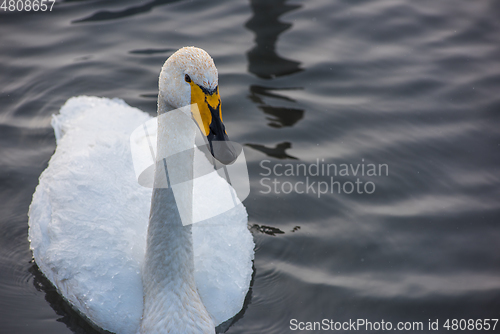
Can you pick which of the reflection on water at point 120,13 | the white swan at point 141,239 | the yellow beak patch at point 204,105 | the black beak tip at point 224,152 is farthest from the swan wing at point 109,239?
the reflection on water at point 120,13

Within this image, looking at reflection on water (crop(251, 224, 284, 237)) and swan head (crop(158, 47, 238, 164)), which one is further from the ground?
swan head (crop(158, 47, 238, 164))

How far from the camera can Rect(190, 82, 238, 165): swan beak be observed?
3.87 meters

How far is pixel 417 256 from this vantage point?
6008 millimetres

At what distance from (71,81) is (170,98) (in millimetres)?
5517

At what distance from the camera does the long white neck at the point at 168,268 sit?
4.28 metres

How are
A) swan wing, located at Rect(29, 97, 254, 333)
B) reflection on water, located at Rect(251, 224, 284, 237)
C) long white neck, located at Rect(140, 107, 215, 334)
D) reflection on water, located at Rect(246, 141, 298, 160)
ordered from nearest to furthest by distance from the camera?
long white neck, located at Rect(140, 107, 215, 334), swan wing, located at Rect(29, 97, 254, 333), reflection on water, located at Rect(251, 224, 284, 237), reflection on water, located at Rect(246, 141, 298, 160)

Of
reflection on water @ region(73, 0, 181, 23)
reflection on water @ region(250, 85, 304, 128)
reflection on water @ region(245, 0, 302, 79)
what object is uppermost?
reflection on water @ region(73, 0, 181, 23)

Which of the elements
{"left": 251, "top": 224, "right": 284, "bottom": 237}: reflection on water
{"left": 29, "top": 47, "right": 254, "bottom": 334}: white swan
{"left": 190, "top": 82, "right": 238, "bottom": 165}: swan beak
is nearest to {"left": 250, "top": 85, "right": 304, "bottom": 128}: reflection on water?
{"left": 251, "top": 224, "right": 284, "bottom": 237}: reflection on water

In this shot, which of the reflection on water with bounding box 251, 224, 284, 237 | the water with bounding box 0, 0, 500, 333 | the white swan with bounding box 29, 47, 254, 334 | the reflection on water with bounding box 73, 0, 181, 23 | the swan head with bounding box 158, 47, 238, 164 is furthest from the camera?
the reflection on water with bounding box 73, 0, 181, 23

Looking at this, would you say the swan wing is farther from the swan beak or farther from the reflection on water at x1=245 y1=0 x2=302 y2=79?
the reflection on water at x1=245 y1=0 x2=302 y2=79

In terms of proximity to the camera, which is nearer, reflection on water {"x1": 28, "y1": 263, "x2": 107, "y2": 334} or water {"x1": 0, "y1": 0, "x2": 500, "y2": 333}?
reflection on water {"x1": 28, "y1": 263, "x2": 107, "y2": 334}

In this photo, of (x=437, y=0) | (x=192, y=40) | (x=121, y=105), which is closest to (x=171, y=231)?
(x=121, y=105)

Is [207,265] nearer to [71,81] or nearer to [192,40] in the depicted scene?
[71,81]

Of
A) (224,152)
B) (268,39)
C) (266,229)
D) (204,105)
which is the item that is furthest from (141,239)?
(268,39)
